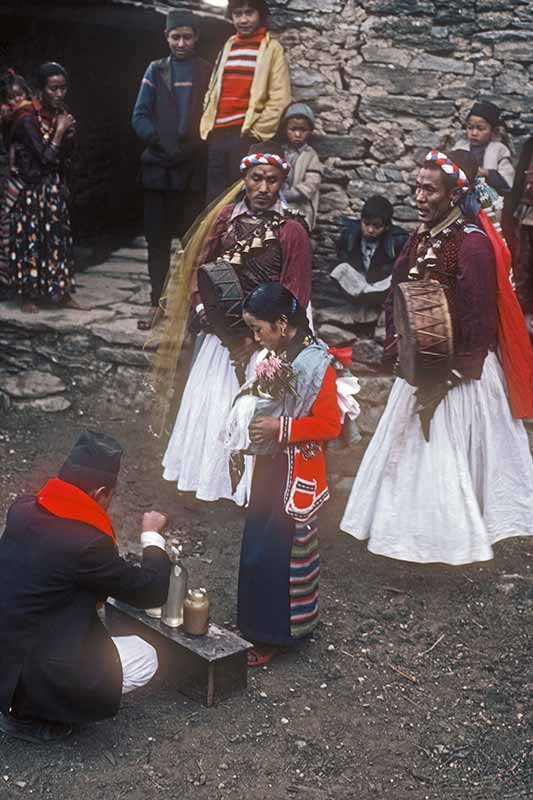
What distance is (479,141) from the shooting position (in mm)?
6934

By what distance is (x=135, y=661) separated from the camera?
12.6 ft

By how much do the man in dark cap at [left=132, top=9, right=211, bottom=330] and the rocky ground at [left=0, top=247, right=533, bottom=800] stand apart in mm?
2052

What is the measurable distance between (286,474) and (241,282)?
154 centimetres

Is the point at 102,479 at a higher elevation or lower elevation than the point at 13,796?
higher

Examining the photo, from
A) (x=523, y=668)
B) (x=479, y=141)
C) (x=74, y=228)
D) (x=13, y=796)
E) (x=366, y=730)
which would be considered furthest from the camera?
(x=74, y=228)

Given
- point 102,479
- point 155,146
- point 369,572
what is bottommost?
point 369,572

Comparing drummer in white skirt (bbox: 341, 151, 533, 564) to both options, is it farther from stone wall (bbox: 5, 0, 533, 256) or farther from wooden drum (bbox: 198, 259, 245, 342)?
stone wall (bbox: 5, 0, 533, 256)

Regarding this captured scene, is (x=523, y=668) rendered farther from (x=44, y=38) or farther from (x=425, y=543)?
(x=44, y=38)

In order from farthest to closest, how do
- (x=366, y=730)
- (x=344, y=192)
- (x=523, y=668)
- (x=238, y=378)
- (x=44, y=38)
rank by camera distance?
(x=44, y=38) < (x=344, y=192) < (x=238, y=378) < (x=523, y=668) < (x=366, y=730)

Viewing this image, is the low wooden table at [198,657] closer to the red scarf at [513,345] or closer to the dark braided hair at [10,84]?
the red scarf at [513,345]

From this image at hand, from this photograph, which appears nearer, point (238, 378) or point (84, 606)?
point (84, 606)

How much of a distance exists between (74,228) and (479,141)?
4.22m

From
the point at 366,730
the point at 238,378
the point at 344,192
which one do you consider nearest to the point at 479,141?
the point at 344,192

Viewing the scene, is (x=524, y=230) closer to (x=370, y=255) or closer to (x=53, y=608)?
(x=370, y=255)
